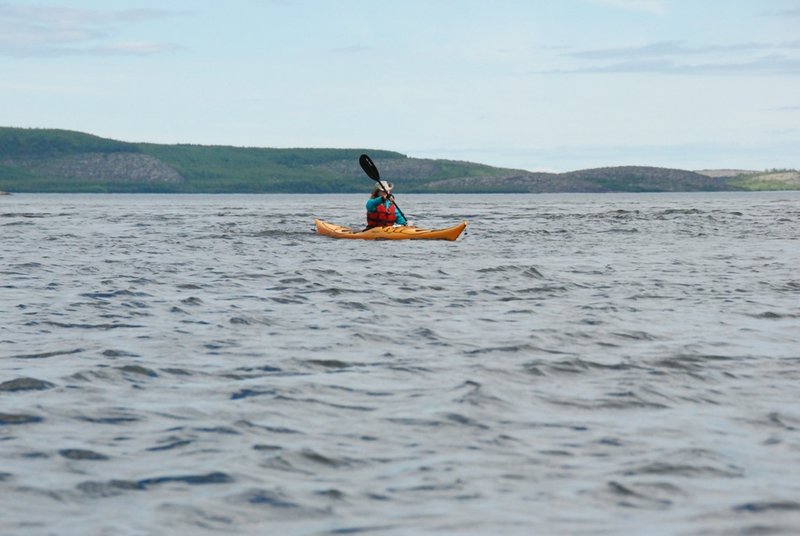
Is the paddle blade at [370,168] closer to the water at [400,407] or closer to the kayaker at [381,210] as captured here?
the kayaker at [381,210]

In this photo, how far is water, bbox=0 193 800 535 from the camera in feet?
20.9

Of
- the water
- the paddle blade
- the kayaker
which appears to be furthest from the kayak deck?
the water

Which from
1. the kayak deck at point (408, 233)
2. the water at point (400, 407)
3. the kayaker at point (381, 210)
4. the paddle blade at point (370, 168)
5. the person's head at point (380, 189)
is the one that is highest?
the paddle blade at point (370, 168)

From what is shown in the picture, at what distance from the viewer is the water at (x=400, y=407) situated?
6383 millimetres

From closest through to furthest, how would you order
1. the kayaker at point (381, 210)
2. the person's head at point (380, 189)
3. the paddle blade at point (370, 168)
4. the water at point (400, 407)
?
the water at point (400, 407) < the person's head at point (380, 189) < the kayaker at point (381, 210) < the paddle blade at point (370, 168)

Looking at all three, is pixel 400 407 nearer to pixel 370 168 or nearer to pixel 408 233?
pixel 408 233

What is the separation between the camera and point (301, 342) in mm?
12586

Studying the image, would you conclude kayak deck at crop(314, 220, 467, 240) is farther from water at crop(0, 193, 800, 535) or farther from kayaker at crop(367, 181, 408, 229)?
water at crop(0, 193, 800, 535)

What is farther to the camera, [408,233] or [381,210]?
[381,210]

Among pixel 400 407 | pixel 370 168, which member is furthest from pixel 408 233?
pixel 400 407

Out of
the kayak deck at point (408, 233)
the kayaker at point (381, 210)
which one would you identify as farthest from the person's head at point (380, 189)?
the kayak deck at point (408, 233)

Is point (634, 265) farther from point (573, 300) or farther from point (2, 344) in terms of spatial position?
point (2, 344)

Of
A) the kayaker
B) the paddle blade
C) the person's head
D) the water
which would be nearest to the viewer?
the water

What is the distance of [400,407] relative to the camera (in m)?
9.04
